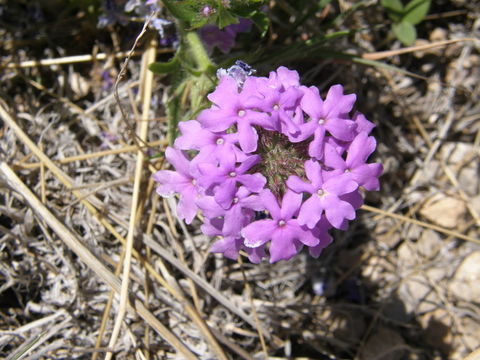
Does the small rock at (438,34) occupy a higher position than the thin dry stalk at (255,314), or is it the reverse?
the small rock at (438,34)

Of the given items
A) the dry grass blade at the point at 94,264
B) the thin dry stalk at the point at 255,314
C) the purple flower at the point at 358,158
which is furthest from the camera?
the thin dry stalk at the point at 255,314

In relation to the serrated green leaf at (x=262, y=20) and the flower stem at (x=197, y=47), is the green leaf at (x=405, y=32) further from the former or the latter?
the flower stem at (x=197, y=47)

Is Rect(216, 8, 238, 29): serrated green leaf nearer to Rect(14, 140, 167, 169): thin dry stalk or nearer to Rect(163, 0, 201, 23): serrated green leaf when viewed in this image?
Rect(163, 0, 201, 23): serrated green leaf

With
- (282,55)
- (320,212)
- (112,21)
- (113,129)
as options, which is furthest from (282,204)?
(112,21)

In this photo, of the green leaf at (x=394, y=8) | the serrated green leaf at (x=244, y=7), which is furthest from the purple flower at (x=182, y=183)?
the green leaf at (x=394, y=8)

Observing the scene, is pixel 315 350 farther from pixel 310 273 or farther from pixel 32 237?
pixel 32 237

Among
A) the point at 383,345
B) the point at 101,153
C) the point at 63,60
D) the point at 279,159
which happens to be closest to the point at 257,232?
the point at 279,159
